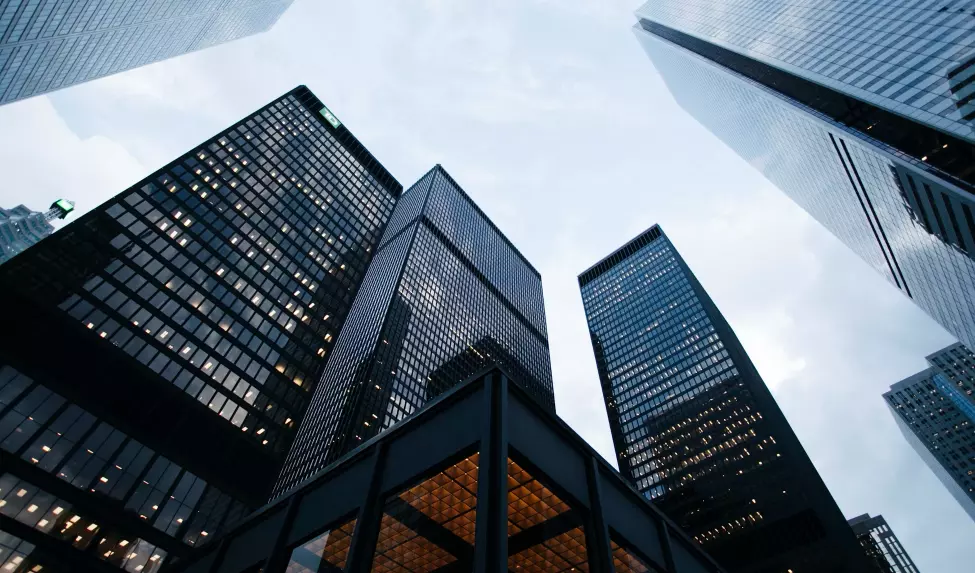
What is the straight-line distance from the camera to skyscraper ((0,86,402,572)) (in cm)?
4747

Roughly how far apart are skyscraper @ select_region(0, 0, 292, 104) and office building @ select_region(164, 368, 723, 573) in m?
86.4

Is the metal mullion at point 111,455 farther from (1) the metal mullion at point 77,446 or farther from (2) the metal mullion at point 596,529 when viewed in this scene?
(2) the metal mullion at point 596,529

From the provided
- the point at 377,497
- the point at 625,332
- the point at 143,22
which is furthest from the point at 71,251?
the point at 625,332

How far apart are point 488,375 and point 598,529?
5181 millimetres

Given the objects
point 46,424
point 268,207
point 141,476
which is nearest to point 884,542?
point 268,207

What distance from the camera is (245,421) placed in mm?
66875

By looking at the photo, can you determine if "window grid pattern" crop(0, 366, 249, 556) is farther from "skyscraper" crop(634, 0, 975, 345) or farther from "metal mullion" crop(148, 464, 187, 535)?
"skyscraper" crop(634, 0, 975, 345)

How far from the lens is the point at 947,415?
166 m

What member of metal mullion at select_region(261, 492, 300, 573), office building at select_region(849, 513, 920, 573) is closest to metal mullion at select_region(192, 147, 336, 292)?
metal mullion at select_region(261, 492, 300, 573)

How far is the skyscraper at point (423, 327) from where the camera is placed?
86.5 m

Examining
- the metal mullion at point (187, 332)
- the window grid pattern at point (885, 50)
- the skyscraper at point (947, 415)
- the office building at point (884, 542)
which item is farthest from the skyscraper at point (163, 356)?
the skyscraper at point (947, 415)

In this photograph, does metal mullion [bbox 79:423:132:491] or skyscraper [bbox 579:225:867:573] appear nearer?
metal mullion [bbox 79:423:132:491]

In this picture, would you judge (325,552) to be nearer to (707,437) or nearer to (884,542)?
(707,437)

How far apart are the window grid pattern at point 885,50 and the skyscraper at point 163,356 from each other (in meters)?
80.0
